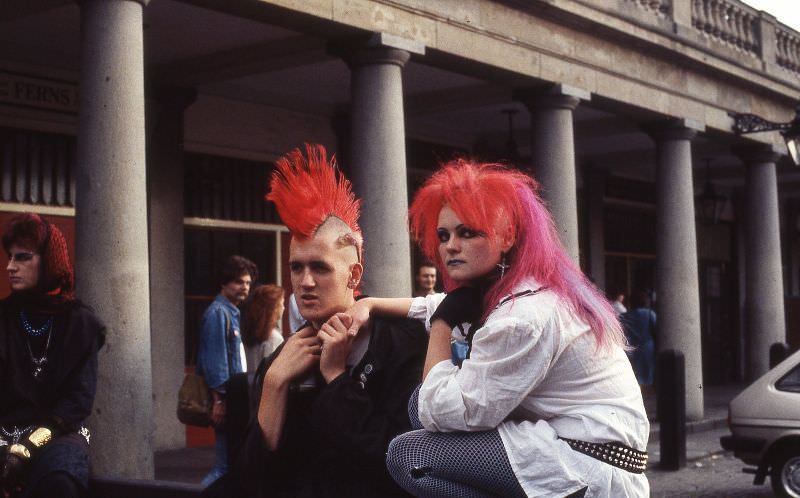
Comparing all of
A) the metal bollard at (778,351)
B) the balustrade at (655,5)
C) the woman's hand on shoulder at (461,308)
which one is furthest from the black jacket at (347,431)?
the metal bollard at (778,351)

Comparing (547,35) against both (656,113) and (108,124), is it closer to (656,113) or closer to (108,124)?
(656,113)

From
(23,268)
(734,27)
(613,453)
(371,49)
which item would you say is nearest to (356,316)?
(613,453)

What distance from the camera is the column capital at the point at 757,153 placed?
17.3 metres

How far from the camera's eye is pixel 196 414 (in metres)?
7.50

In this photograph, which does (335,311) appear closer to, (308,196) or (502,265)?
(308,196)

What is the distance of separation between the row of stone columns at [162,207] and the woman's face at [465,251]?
1.95 metres

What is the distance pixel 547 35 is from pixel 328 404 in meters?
9.90

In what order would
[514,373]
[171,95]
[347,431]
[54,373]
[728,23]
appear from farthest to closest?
[728,23] → [171,95] → [54,373] → [347,431] → [514,373]

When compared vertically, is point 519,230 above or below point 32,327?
above

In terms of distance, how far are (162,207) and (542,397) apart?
33.0 feet

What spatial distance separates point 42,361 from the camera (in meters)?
4.80

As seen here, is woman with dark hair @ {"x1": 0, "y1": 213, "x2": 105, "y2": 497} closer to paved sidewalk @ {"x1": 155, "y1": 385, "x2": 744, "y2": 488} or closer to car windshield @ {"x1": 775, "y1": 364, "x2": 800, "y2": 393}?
paved sidewalk @ {"x1": 155, "y1": 385, "x2": 744, "y2": 488}

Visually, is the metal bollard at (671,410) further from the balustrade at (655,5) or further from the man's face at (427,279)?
the balustrade at (655,5)

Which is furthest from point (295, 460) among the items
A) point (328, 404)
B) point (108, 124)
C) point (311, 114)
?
point (311, 114)
